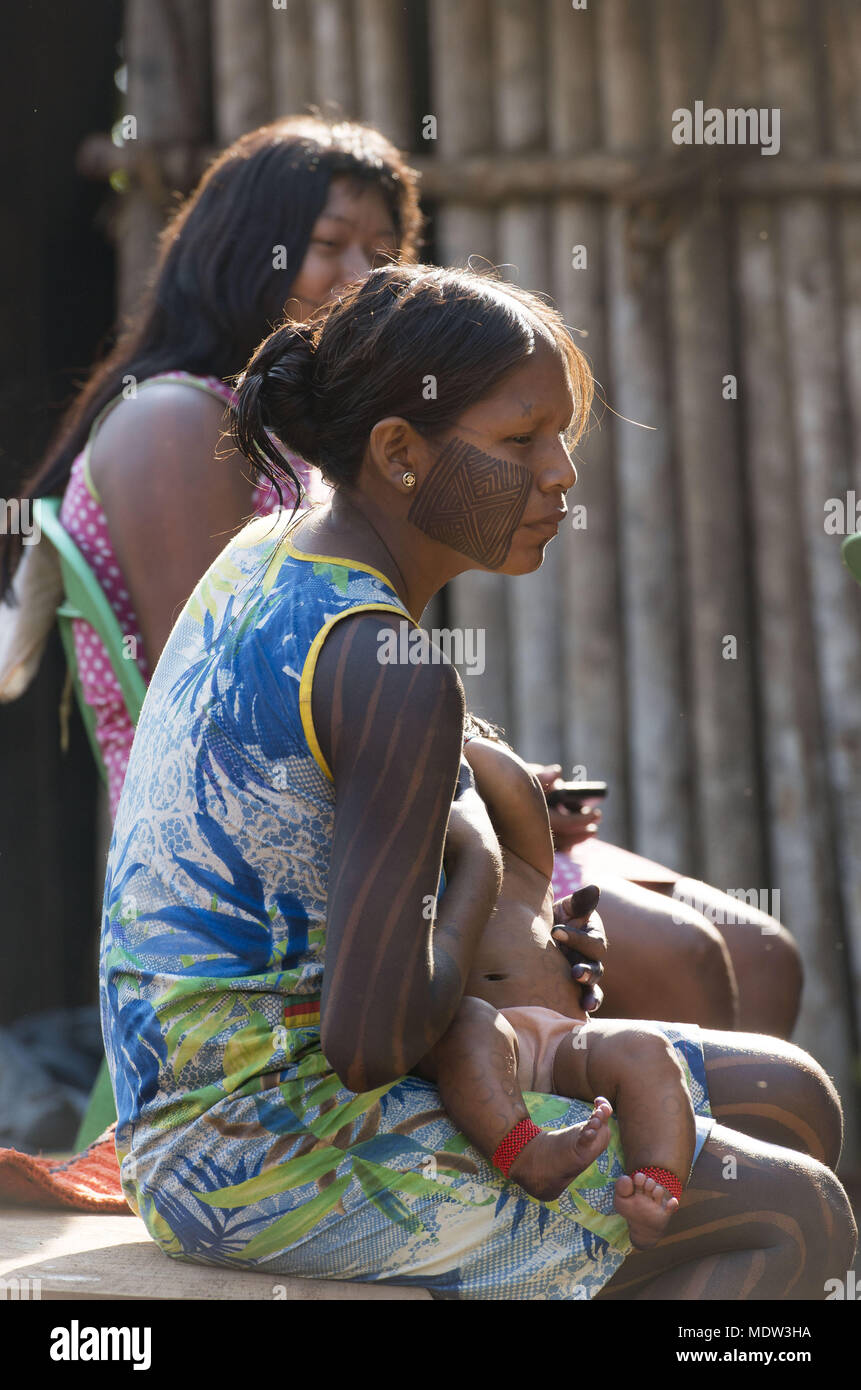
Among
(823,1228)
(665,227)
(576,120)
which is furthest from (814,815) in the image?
(823,1228)

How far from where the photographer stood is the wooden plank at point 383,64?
15.4ft

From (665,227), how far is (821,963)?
2395mm

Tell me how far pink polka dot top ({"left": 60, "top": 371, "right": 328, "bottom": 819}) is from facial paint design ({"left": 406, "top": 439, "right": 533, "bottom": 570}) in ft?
3.26

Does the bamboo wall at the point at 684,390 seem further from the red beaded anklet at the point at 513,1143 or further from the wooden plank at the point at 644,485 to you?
the red beaded anklet at the point at 513,1143

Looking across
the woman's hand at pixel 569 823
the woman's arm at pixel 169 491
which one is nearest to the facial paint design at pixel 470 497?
the woman's hand at pixel 569 823

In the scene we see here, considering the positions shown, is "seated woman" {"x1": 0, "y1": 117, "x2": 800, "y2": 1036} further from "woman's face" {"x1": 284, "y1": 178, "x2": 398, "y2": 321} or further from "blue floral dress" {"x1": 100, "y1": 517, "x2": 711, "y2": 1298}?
"blue floral dress" {"x1": 100, "y1": 517, "x2": 711, "y2": 1298}

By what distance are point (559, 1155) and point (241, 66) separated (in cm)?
407

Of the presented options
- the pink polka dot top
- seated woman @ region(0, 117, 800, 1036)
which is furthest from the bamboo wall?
the pink polka dot top

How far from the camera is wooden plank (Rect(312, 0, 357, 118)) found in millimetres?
4699

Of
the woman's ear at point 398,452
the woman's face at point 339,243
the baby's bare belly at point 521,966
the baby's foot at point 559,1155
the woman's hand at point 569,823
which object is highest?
the woman's face at point 339,243

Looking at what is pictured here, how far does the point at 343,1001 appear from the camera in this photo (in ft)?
5.38

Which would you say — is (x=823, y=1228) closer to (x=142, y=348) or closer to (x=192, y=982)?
(x=192, y=982)

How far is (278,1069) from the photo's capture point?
5.86 feet

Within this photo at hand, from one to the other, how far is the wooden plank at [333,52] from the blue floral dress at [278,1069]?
3.41 metres
